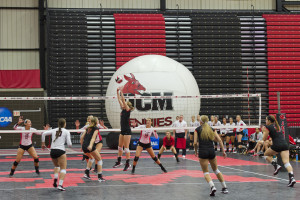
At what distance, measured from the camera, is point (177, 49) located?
98.7 ft

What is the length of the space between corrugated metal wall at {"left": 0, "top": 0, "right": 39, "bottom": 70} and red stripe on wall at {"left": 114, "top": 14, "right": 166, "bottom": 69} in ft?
19.0

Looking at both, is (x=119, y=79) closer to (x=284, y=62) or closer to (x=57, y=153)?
(x=284, y=62)

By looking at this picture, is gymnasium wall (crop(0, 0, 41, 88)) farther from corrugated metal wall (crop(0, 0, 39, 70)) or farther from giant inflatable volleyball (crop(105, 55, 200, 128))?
giant inflatable volleyball (crop(105, 55, 200, 128))

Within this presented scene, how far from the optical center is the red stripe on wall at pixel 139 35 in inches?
1169

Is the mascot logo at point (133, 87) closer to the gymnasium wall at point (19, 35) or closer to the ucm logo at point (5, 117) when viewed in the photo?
the ucm logo at point (5, 117)

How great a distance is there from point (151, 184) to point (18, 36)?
70.2 ft

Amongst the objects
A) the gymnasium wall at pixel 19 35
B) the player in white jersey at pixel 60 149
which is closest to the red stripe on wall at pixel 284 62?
the gymnasium wall at pixel 19 35

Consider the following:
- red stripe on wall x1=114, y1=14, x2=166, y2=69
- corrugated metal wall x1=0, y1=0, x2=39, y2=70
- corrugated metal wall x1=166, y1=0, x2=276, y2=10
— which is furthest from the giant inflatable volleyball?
corrugated metal wall x1=0, y1=0, x2=39, y2=70

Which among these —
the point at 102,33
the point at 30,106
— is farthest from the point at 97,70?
the point at 30,106

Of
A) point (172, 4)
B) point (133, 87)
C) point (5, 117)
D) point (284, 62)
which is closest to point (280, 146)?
point (133, 87)

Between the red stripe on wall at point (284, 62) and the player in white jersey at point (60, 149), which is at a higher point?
the red stripe on wall at point (284, 62)

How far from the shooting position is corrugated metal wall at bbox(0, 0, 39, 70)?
3133 cm

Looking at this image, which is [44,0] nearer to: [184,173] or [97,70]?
[97,70]

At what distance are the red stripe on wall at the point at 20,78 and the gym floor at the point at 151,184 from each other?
1206cm
